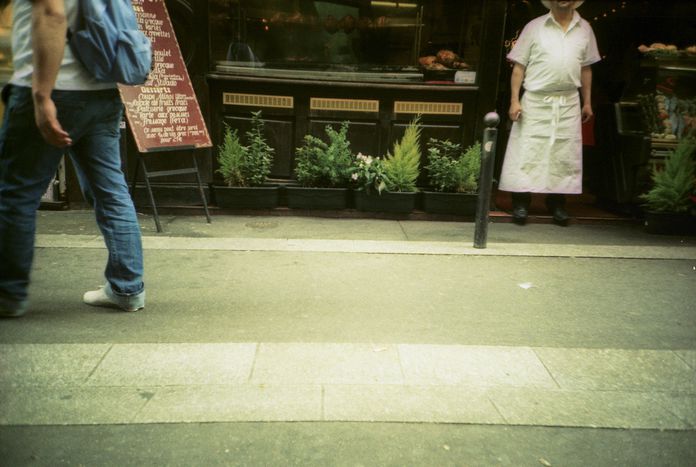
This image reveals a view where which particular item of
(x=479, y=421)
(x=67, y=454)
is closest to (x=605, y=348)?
(x=479, y=421)

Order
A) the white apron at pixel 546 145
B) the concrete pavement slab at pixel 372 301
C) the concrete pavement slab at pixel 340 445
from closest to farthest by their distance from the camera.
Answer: the concrete pavement slab at pixel 340 445
the concrete pavement slab at pixel 372 301
the white apron at pixel 546 145

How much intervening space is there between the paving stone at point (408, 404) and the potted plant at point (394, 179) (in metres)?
3.52

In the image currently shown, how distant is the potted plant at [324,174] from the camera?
19.7 ft

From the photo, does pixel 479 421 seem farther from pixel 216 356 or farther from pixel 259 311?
pixel 259 311

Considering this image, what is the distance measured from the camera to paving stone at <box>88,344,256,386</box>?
263cm

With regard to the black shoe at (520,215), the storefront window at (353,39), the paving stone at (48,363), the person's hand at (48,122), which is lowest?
the paving stone at (48,363)

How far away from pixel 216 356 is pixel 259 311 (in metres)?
0.66

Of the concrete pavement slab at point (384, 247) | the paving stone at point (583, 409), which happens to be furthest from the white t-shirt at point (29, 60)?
the paving stone at point (583, 409)

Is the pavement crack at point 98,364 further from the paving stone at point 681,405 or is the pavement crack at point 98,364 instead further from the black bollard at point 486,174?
the black bollard at point 486,174

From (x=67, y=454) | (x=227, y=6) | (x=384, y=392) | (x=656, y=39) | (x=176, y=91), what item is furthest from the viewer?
(x=656, y=39)

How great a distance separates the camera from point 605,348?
10.4ft

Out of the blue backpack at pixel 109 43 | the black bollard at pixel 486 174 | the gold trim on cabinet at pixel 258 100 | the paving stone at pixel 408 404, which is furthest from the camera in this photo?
the gold trim on cabinet at pixel 258 100

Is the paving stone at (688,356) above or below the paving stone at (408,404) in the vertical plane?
above

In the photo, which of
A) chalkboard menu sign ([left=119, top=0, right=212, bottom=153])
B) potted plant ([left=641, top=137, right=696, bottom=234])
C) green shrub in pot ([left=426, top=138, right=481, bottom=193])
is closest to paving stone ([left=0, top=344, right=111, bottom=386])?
chalkboard menu sign ([left=119, top=0, right=212, bottom=153])
